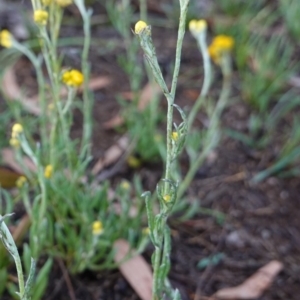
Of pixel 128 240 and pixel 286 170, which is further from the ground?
pixel 128 240

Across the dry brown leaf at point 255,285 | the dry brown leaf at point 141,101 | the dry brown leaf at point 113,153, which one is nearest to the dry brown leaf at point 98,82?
the dry brown leaf at point 141,101

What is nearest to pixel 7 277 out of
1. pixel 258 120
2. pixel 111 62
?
pixel 258 120

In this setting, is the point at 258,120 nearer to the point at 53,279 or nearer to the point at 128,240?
the point at 128,240

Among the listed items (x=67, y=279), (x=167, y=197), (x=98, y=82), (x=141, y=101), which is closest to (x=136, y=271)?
(x=67, y=279)

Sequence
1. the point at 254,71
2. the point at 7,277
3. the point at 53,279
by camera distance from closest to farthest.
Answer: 1. the point at 7,277
2. the point at 53,279
3. the point at 254,71

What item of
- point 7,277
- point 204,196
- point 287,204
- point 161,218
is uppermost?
point 161,218

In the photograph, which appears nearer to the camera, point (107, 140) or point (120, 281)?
point (120, 281)

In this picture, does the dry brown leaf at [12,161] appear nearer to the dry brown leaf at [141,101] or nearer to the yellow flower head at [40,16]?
the dry brown leaf at [141,101]

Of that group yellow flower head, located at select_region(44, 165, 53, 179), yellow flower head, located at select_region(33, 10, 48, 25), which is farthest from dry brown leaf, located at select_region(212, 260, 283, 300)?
yellow flower head, located at select_region(33, 10, 48, 25)

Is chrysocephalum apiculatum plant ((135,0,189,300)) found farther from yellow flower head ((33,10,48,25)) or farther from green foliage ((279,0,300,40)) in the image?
green foliage ((279,0,300,40))
